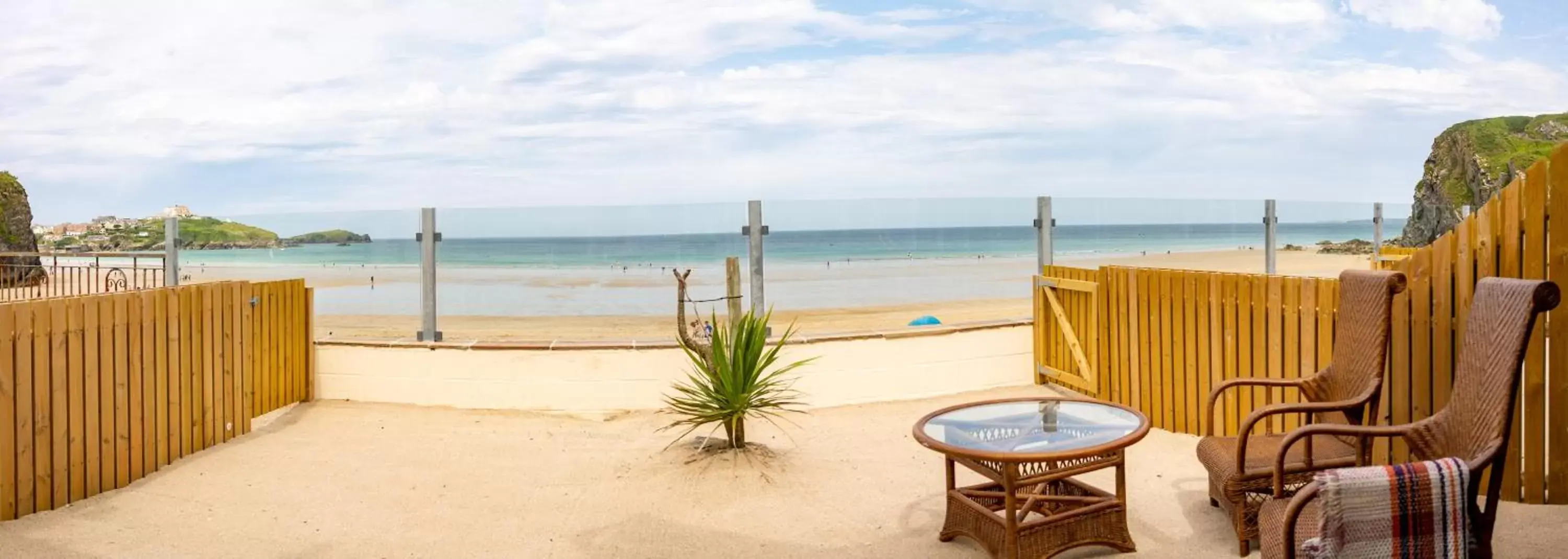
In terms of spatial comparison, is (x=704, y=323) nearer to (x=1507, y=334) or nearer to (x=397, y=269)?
(x=397, y=269)

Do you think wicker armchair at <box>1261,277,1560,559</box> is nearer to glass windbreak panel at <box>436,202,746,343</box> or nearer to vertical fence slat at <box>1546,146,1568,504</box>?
vertical fence slat at <box>1546,146,1568,504</box>

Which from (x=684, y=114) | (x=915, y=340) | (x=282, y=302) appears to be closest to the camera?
(x=282, y=302)

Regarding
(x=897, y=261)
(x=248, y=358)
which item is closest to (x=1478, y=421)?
(x=248, y=358)

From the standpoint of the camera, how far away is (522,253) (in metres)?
9.74

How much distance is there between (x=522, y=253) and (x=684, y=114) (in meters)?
25.8

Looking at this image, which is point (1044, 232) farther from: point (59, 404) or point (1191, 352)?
point (59, 404)

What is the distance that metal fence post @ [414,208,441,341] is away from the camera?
28.0 ft

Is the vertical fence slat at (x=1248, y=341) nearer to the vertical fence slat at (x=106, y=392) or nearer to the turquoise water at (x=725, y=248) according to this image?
the turquoise water at (x=725, y=248)

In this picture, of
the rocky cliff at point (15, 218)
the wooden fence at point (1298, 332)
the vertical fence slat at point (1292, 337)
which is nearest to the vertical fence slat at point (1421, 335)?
the wooden fence at point (1298, 332)

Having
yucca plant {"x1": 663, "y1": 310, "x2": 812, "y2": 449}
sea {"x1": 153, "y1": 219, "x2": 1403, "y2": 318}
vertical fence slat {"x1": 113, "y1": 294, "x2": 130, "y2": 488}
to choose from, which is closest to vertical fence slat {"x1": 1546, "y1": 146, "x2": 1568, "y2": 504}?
yucca plant {"x1": 663, "y1": 310, "x2": 812, "y2": 449}

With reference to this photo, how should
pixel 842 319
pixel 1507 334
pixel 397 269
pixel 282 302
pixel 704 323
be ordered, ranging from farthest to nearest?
pixel 842 319 < pixel 397 269 < pixel 282 302 < pixel 704 323 < pixel 1507 334

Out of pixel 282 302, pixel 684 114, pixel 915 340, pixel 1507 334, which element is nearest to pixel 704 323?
pixel 915 340

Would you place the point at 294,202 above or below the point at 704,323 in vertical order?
above

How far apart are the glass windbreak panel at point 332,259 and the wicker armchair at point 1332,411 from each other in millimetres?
6693
